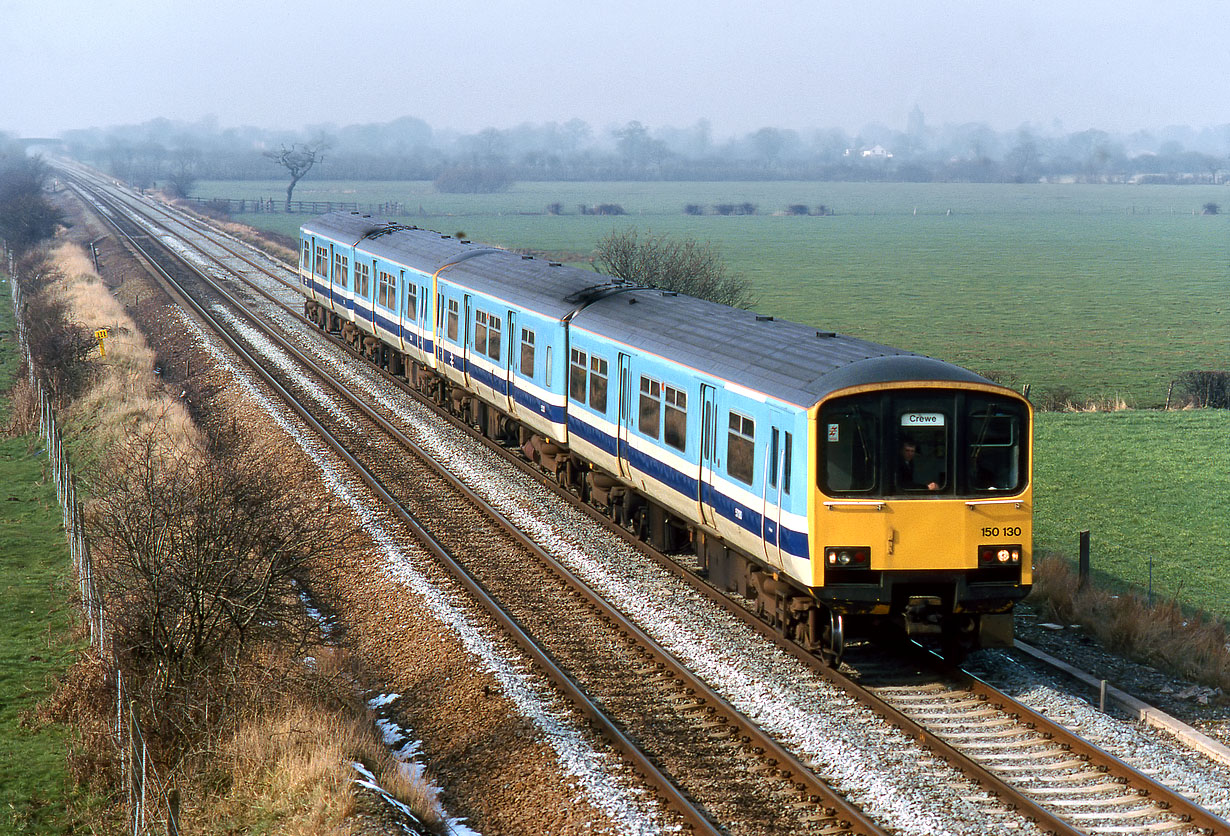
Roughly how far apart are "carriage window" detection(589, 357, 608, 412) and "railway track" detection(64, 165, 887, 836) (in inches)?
83.8

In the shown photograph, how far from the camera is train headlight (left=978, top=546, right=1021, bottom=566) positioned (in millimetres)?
12242

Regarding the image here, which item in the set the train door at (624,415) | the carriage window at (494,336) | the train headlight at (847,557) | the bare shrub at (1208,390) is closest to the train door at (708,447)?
the train door at (624,415)

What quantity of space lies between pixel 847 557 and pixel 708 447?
2894 mm

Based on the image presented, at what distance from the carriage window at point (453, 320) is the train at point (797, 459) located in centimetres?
477

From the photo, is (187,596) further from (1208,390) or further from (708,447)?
(1208,390)

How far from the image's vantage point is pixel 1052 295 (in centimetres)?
7225

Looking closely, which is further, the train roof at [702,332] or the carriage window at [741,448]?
the carriage window at [741,448]

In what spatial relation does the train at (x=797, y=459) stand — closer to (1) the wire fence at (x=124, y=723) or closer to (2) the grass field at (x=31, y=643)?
(1) the wire fence at (x=124, y=723)

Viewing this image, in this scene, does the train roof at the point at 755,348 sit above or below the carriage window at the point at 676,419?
above

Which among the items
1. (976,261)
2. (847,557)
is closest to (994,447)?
(847,557)

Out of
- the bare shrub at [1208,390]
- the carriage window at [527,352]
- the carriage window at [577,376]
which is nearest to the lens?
the carriage window at [577,376]

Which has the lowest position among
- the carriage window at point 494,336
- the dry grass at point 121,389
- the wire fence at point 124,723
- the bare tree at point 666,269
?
the wire fence at point 124,723

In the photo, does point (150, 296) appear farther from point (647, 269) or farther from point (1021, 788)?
point (1021, 788)

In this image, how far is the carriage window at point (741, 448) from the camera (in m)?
13.5
